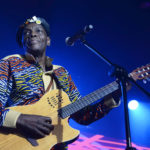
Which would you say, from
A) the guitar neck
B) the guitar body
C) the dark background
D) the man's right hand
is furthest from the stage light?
the man's right hand

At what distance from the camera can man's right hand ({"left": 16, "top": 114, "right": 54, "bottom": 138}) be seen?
1.90 metres

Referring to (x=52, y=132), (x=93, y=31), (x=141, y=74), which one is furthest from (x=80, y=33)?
(x=93, y=31)

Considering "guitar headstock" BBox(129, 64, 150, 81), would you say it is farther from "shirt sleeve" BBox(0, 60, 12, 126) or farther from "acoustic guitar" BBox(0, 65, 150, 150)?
"shirt sleeve" BBox(0, 60, 12, 126)

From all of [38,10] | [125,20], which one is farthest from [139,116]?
[38,10]

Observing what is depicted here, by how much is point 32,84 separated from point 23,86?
0.34 ft

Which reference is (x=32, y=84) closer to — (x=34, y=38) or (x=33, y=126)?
(x=33, y=126)

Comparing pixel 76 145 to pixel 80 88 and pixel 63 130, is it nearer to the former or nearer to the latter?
pixel 80 88

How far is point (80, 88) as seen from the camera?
5.93m

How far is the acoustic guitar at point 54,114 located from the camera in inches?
72.5

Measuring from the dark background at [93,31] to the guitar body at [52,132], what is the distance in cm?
293

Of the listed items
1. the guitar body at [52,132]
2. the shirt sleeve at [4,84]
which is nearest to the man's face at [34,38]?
the shirt sleeve at [4,84]

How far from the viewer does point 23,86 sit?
88.0 inches

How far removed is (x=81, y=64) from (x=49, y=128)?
375 cm

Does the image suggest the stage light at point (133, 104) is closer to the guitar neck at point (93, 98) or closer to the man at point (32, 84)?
the man at point (32, 84)
